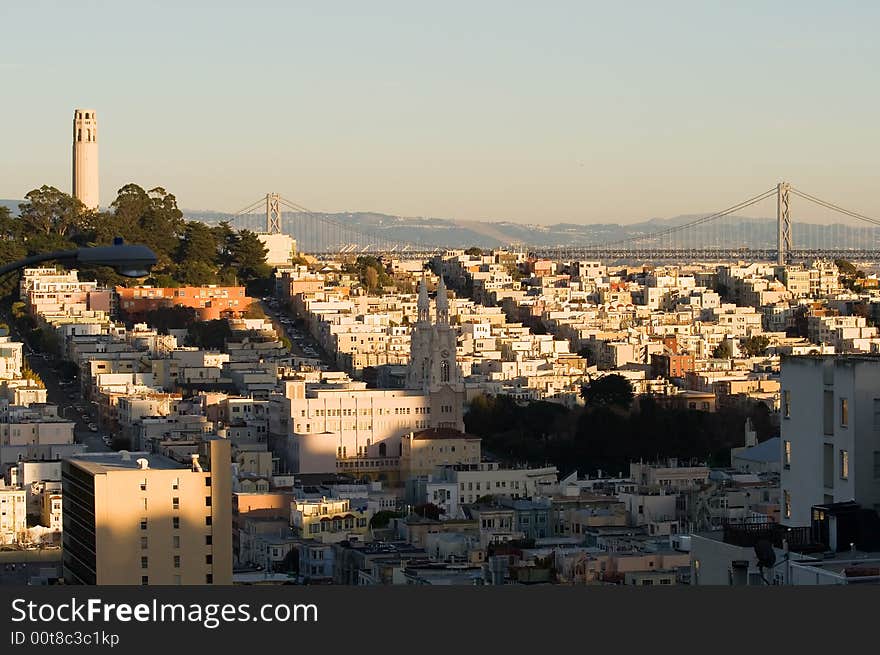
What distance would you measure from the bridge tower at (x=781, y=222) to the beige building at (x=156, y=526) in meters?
58.9

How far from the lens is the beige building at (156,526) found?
72.9ft

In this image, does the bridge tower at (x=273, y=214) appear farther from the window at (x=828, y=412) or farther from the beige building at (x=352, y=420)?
the window at (x=828, y=412)

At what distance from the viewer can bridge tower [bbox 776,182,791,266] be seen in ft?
269

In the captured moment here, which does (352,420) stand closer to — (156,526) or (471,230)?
(156,526)

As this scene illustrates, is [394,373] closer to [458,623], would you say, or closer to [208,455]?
[208,455]

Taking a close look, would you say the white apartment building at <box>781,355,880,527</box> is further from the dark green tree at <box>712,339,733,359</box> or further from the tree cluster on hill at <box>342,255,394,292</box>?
the tree cluster on hill at <box>342,255,394,292</box>

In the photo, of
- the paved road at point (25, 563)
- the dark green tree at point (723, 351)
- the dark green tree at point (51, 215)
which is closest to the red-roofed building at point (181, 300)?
the dark green tree at point (51, 215)

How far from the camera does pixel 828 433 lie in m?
11.3

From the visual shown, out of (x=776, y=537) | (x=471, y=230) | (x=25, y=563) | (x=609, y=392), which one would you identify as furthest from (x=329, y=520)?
(x=471, y=230)

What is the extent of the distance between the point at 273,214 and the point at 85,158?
15.5m

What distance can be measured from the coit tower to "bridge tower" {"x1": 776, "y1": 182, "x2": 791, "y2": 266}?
940 inches

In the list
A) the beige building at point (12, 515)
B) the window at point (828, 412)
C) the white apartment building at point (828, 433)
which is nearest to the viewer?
the white apartment building at point (828, 433)

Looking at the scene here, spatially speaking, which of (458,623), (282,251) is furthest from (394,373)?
(458,623)

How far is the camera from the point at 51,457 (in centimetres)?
3934
